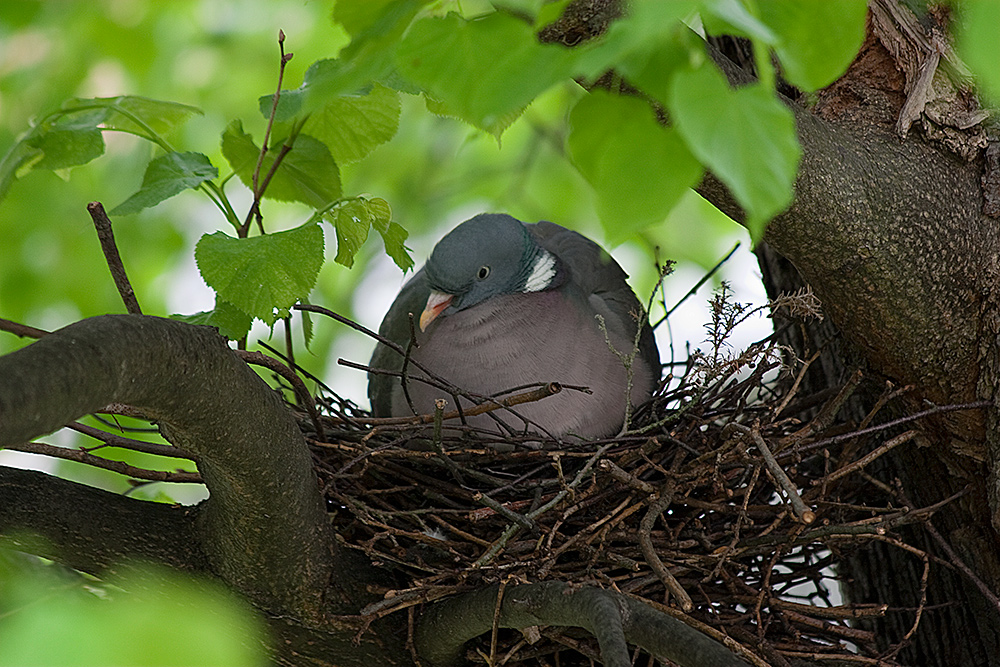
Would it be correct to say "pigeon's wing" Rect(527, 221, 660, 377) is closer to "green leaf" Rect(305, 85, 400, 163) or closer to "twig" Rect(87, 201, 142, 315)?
"green leaf" Rect(305, 85, 400, 163)

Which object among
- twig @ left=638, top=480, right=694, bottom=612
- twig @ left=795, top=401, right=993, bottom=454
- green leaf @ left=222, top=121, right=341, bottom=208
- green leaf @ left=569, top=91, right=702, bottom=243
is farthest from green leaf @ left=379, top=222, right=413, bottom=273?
green leaf @ left=569, top=91, right=702, bottom=243

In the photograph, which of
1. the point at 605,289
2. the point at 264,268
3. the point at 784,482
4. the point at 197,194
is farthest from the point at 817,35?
the point at 197,194

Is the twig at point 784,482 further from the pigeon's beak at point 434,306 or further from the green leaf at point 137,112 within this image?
the green leaf at point 137,112

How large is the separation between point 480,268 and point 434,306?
145 millimetres

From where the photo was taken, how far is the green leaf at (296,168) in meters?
1.86

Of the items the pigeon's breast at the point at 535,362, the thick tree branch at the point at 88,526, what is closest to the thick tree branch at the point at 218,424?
the thick tree branch at the point at 88,526

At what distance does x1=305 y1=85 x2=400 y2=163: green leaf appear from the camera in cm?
184

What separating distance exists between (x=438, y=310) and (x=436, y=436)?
0.67 m

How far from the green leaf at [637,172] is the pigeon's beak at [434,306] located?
1412 mm

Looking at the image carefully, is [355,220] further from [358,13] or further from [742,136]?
[742,136]

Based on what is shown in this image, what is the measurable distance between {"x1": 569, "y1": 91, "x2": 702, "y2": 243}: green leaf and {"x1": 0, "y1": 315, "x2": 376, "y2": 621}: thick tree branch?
2.06 feet

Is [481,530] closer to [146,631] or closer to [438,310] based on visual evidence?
[438,310]

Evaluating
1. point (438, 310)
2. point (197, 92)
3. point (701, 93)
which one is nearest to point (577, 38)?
point (701, 93)

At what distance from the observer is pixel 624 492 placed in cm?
179
